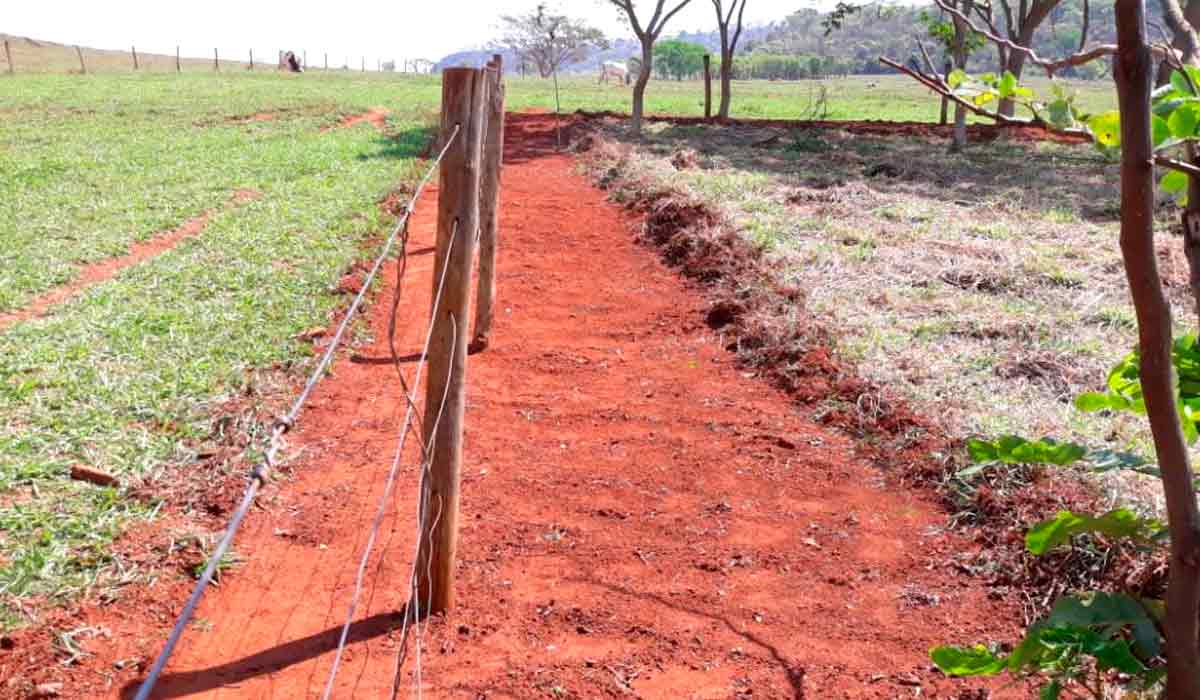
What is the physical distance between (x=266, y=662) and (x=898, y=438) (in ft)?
10.9

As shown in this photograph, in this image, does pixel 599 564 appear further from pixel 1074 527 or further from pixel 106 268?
pixel 106 268

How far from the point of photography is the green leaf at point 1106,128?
5.81 feet

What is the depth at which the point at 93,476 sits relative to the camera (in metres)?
4.49

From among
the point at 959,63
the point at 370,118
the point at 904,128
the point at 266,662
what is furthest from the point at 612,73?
the point at 266,662

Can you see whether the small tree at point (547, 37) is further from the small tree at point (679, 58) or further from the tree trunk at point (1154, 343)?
the tree trunk at point (1154, 343)

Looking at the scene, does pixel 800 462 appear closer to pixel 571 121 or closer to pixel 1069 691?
pixel 1069 691

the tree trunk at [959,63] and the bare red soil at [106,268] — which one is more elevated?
the tree trunk at [959,63]

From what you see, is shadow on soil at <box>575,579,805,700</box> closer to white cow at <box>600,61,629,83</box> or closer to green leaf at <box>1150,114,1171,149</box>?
green leaf at <box>1150,114,1171,149</box>

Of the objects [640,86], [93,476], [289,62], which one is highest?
[289,62]

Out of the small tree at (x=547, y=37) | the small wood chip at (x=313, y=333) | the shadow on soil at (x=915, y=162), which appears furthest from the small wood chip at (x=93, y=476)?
the small tree at (x=547, y=37)

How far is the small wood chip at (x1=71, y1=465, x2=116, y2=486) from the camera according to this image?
4.48 m

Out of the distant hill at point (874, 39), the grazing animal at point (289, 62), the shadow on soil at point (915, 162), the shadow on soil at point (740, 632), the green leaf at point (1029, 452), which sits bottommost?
the shadow on soil at point (740, 632)

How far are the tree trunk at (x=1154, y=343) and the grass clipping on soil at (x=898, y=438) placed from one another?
1764mm

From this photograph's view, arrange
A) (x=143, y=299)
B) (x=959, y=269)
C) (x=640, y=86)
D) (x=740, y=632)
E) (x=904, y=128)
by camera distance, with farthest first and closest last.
Result: (x=904, y=128) < (x=640, y=86) < (x=959, y=269) < (x=143, y=299) < (x=740, y=632)
